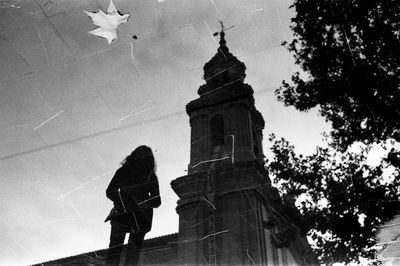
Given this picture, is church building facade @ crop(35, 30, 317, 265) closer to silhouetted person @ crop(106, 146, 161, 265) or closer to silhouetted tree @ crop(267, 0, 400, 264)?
silhouetted tree @ crop(267, 0, 400, 264)

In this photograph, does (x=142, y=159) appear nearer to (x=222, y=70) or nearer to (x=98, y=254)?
(x=222, y=70)

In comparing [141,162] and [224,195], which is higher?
[224,195]

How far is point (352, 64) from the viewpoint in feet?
23.4

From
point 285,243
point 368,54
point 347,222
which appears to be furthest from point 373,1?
point 285,243

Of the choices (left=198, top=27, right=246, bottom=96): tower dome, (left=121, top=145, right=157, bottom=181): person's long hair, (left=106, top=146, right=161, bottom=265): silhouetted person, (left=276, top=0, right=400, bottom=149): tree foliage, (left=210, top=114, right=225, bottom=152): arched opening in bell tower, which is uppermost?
(left=198, top=27, right=246, bottom=96): tower dome

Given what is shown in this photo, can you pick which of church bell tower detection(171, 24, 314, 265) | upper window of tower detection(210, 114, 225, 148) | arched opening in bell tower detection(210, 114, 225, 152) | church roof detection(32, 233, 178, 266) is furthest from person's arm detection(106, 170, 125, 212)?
upper window of tower detection(210, 114, 225, 148)

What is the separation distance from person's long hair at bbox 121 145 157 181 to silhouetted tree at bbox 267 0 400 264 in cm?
362

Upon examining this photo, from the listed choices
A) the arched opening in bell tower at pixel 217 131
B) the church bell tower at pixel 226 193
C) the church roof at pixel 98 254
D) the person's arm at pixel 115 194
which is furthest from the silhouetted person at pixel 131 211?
the church roof at pixel 98 254

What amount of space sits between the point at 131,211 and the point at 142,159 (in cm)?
83

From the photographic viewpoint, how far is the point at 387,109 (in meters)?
6.83

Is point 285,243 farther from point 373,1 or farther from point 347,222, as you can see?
point 373,1

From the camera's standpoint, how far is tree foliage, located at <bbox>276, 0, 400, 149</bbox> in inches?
273

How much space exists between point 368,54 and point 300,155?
2.66 meters

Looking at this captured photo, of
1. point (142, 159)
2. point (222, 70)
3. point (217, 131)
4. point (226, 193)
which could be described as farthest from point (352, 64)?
point (222, 70)
